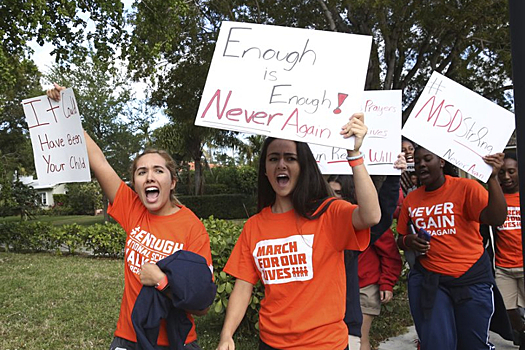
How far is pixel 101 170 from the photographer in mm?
2793

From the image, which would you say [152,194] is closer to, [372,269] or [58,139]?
[58,139]

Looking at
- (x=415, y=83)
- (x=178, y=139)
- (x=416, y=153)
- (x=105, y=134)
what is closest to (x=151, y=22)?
(x=416, y=153)

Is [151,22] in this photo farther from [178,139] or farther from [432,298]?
[178,139]

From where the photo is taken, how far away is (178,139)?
102 ft

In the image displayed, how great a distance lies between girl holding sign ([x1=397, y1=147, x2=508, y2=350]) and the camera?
319 cm

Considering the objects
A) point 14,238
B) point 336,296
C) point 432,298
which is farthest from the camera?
point 14,238

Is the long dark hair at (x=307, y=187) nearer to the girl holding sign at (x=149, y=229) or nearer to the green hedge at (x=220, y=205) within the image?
the girl holding sign at (x=149, y=229)

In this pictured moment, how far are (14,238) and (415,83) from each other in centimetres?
1391

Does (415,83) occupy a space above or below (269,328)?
above

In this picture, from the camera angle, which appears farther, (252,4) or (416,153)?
(252,4)

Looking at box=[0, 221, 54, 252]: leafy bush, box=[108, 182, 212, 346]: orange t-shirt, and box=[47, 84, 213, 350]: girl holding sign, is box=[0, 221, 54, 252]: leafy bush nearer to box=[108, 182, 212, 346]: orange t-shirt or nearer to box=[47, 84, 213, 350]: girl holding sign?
box=[47, 84, 213, 350]: girl holding sign

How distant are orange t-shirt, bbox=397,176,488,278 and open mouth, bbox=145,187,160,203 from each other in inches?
76.8

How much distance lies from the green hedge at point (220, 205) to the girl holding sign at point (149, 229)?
22625 millimetres

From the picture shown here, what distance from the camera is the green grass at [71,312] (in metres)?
5.29
